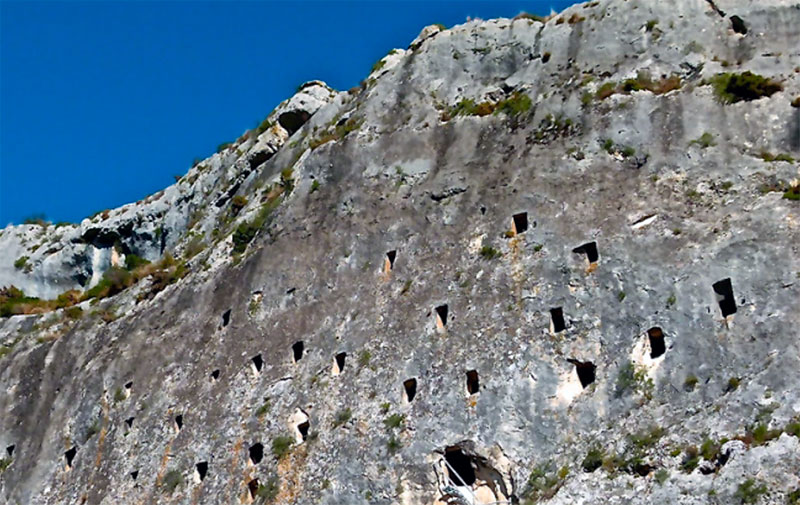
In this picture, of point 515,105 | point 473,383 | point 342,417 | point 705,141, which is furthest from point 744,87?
point 342,417

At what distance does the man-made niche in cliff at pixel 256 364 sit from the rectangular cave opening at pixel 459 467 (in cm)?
811

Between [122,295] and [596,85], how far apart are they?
19898 millimetres

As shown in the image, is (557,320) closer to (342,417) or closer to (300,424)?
(342,417)

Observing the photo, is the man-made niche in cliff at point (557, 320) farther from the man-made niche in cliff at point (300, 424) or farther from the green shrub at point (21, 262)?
the green shrub at point (21, 262)

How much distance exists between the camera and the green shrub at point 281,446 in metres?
30.8

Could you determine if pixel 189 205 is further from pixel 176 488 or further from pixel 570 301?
pixel 570 301

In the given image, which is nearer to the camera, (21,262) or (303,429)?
(303,429)

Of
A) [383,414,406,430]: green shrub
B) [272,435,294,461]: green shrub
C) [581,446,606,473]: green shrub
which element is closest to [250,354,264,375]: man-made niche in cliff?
[272,435,294,461]: green shrub

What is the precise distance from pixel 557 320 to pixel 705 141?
21.1 feet

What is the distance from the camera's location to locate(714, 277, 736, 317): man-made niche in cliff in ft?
85.6

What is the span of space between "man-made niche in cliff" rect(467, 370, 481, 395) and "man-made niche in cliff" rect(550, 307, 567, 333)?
7.21ft

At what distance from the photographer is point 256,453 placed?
3162 centimetres

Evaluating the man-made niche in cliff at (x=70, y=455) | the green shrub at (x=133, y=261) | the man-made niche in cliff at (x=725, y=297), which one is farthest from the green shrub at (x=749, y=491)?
the green shrub at (x=133, y=261)

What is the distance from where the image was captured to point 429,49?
38.7 metres
